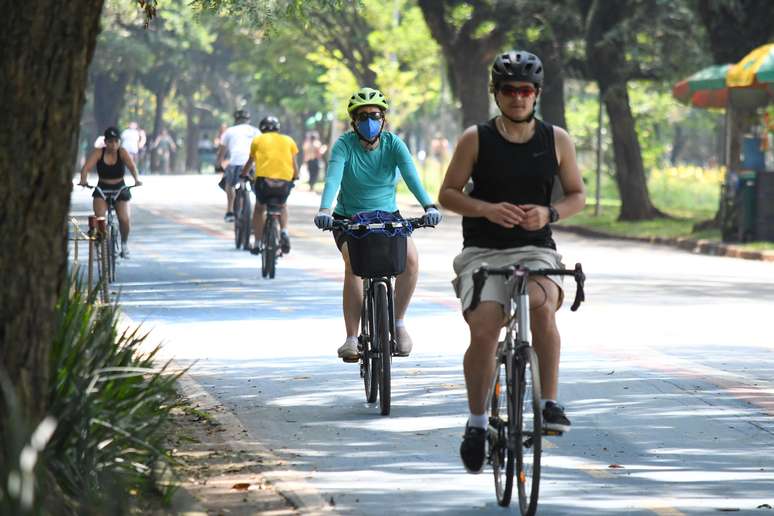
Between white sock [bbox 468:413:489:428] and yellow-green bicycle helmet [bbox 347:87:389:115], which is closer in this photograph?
white sock [bbox 468:413:489:428]

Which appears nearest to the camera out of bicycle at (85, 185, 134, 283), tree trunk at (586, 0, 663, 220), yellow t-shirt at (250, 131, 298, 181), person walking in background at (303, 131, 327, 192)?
bicycle at (85, 185, 134, 283)

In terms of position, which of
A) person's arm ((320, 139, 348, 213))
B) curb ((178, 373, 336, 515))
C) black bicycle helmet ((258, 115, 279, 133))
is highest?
person's arm ((320, 139, 348, 213))

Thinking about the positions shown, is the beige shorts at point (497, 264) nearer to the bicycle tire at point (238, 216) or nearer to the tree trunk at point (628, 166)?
the bicycle tire at point (238, 216)

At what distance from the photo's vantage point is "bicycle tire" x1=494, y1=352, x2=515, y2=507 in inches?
305

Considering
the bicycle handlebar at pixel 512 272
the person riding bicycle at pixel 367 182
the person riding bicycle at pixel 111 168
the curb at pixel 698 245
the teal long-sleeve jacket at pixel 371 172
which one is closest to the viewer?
the bicycle handlebar at pixel 512 272

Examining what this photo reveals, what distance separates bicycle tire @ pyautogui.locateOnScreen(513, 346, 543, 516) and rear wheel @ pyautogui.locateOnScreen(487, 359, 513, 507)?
8 cm

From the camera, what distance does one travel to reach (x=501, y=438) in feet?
25.6

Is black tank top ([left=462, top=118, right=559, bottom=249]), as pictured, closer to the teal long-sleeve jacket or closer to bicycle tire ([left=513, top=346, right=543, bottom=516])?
bicycle tire ([left=513, top=346, right=543, bottom=516])

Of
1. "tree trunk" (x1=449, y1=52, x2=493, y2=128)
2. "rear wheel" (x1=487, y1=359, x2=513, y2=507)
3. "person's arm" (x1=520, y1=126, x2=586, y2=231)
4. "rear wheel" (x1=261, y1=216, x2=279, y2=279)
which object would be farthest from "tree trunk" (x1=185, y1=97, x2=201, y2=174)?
"rear wheel" (x1=487, y1=359, x2=513, y2=507)

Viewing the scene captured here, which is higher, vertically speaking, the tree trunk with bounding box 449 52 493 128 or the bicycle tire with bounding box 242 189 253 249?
the tree trunk with bounding box 449 52 493 128

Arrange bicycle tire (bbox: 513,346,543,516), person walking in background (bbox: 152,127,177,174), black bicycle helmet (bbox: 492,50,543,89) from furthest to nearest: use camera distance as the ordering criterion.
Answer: person walking in background (bbox: 152,127,177,174)
black bicycle helmet (bbox: 492,50,543,89)
bicycle tire (bbox: 513,346,543,516)

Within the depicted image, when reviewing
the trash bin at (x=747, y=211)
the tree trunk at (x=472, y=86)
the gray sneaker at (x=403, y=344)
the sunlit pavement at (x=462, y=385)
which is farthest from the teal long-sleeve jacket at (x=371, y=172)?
the tree trunk at (x=472, y=86)

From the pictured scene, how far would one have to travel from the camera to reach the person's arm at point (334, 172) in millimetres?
11091

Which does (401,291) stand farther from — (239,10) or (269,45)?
(269,45)
